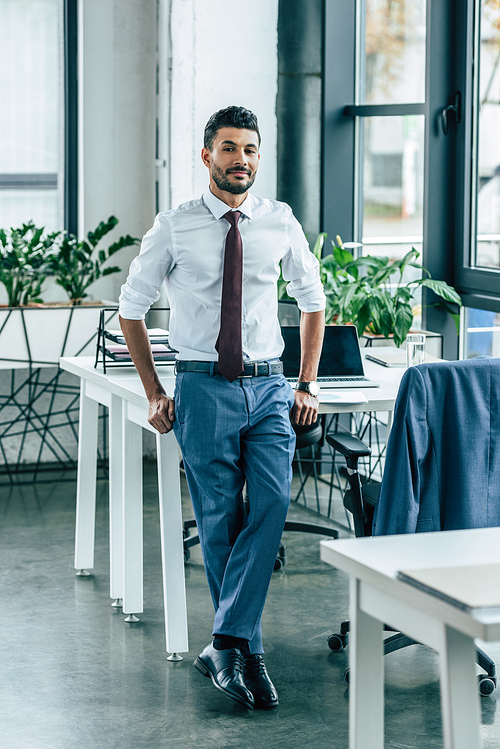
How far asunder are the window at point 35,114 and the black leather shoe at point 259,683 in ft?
11.5

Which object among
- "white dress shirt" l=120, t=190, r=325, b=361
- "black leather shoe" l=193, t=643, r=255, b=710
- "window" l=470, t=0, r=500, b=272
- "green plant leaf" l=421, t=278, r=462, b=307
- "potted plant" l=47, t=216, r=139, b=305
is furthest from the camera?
"potted plant" l=47, t=216, r=139, b=305

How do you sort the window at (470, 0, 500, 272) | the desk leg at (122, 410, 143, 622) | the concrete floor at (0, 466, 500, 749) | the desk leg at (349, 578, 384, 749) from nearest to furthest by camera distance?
the desk leg at (349, 578, 384, 749) < the concrete floor at (0, 466, 500, 749) < the desk leg at (122, 410, 143, 622) < the window at (470, 0, 500, 272)

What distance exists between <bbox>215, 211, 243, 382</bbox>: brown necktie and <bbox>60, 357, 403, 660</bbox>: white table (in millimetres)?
353

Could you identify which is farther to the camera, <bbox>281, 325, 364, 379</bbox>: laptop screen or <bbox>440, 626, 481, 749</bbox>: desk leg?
<bbox>281, 325, 364, 379</bbox>: laptop screen

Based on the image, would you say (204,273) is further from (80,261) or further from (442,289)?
(80,261)

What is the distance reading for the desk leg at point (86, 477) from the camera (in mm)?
3799

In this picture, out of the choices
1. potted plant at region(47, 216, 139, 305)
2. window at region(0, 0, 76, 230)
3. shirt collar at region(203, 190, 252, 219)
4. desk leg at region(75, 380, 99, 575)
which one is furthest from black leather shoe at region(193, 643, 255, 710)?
window at region(0, 0, 76, 230)

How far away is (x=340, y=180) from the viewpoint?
211 inches

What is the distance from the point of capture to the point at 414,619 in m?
1.53

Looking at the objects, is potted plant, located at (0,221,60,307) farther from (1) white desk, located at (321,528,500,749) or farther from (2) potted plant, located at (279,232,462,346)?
(1) white desk, located at (321,528,500,749)

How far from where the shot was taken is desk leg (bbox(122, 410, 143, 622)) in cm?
331

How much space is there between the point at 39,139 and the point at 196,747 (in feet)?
13.2

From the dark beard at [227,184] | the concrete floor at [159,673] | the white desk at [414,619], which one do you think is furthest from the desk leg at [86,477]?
the white desk at [414,619]

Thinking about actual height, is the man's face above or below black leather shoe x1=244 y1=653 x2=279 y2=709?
above
